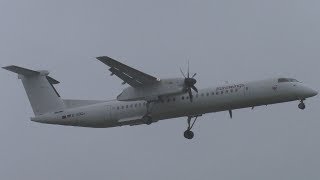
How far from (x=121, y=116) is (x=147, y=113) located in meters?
1.69

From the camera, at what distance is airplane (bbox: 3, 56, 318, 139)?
105ft

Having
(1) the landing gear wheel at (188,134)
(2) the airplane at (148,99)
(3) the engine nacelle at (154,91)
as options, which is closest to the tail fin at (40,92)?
(2) the airplane at (148,99)

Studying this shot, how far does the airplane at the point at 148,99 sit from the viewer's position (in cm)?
3216

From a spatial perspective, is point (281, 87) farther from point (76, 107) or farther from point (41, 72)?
point (41, 72)

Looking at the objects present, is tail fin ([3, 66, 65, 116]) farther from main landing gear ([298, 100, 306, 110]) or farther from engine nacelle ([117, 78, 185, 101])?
main landing gear ([298, 100, 306, 110])

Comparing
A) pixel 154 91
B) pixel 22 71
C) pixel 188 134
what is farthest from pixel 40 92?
pixel 188 134

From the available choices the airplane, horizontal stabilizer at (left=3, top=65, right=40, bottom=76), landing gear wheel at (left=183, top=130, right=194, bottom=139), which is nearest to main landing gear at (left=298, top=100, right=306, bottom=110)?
the airplane

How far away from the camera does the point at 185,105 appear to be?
3334 centimetres

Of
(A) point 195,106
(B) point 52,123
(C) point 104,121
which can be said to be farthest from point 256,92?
(B) point 52,123

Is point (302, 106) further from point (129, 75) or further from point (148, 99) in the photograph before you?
point (129, 75)

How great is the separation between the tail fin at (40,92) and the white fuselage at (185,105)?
28.3 inches

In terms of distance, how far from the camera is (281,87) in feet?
105

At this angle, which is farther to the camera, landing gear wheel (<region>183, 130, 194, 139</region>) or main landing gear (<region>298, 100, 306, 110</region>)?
landing gear wheel (<region>183, 130, 194, 139</region>)

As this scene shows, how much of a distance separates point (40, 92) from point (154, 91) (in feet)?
25.8
